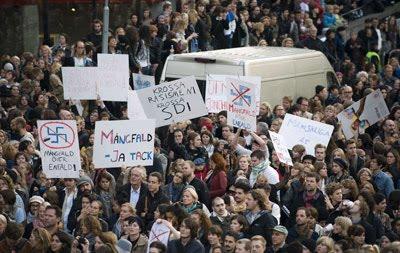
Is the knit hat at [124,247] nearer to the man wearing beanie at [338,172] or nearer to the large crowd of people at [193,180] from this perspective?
the large crowd of people at [193,180]

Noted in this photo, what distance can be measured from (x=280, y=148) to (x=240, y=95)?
156 cm

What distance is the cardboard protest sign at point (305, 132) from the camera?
2150cm

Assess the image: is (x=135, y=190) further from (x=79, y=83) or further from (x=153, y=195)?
(x=79, y=83)

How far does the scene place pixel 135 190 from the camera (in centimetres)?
1850

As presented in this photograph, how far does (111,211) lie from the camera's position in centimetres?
1825

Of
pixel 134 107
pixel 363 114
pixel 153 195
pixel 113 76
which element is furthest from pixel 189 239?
pixel 363 114

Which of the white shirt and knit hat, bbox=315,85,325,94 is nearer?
the white shirt

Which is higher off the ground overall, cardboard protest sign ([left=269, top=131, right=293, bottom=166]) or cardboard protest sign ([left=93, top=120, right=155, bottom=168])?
cardboard protest sign ([left=93, top=120, right=155, bottom=168])

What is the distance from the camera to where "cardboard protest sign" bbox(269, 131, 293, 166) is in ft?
65.7

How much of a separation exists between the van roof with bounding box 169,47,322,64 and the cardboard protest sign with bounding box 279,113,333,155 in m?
3.22

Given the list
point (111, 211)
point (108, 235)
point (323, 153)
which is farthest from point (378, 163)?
point (108, 235)

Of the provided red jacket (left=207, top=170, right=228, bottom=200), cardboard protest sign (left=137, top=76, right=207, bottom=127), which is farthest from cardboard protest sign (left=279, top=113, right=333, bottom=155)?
red jacket (left=207, top=170, right=228, bottom=200)

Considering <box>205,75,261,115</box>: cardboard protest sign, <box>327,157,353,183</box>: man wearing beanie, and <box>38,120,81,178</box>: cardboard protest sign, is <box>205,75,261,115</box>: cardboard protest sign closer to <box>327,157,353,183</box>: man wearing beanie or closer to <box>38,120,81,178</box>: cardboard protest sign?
<box>327,157,353,183</box>: man wearing beanie

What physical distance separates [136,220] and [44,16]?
635 inches
